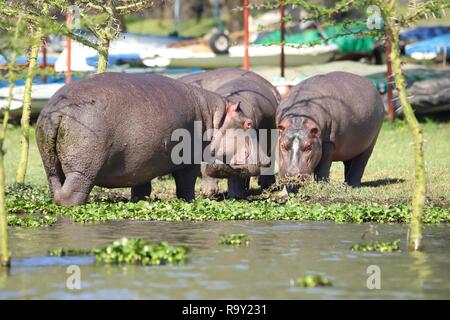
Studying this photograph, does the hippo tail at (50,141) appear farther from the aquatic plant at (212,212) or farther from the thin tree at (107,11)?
the thin tree at (107,11)

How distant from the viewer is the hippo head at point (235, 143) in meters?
13.1

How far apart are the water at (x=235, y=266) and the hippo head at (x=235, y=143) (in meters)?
2.41

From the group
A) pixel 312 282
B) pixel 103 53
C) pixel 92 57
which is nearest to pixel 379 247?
pixel 312 282

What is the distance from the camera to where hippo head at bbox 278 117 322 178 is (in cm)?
1288

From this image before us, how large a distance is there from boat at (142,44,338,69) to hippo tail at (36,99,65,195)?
1502 cm

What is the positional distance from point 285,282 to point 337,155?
6652 millimetres

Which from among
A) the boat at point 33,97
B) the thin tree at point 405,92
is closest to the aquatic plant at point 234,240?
the thin tree at point 405,92

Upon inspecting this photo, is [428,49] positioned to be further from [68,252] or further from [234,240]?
[68,252]

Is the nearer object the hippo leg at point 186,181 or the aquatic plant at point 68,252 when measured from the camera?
the aquatic plant at point 68,252

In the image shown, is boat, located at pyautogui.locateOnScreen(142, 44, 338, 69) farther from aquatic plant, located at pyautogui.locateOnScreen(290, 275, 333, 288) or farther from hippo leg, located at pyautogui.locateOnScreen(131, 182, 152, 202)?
aquatic plant, located at pyautogui.locateOnScreen(290, 275, 333, 288)

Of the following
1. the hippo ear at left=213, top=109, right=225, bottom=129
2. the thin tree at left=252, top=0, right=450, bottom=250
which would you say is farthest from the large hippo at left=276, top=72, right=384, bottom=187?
the thin tree at left=252, top=0, right=450, bottom=250

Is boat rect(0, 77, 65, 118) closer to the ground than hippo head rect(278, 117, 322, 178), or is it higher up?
higher up

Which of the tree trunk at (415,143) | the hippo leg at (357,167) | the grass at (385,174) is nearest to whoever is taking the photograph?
the tree trunk at (415,143)

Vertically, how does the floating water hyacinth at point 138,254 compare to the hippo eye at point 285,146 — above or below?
below
